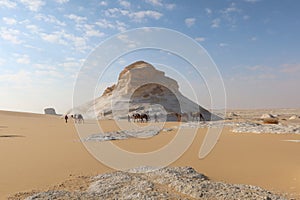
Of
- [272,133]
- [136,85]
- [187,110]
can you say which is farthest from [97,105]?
[272,133]

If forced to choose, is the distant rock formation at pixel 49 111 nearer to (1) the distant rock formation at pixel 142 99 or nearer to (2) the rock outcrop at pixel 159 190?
(1) the distant rock formation at pixel 142 99

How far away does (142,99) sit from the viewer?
56312mm

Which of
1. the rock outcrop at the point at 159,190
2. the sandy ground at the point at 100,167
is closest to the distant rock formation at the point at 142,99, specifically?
the sandy ground at the point at 100,167

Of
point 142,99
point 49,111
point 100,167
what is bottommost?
point 100,167

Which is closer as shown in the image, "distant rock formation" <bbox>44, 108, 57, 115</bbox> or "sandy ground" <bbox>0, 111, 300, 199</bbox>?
"sandy ground" <bbox>0, 111, 300, 199</bbox>

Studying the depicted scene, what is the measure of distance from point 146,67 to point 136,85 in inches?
237

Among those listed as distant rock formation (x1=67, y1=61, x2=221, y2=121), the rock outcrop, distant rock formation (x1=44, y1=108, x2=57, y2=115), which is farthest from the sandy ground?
distant rock formation (x1=44, y1=108, x2=57, y2=115)

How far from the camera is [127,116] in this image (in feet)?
163

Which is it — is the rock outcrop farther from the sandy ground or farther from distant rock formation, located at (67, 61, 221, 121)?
distant rock formation, located at (67, 61, 221, 121)

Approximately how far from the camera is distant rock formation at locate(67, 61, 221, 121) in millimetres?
51375

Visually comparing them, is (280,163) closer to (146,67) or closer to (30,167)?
(30,167)

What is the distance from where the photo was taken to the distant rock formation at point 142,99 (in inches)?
2023

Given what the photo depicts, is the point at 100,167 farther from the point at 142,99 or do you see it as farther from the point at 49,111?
the point at 49,111

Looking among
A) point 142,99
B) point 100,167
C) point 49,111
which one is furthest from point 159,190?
point 49,111
